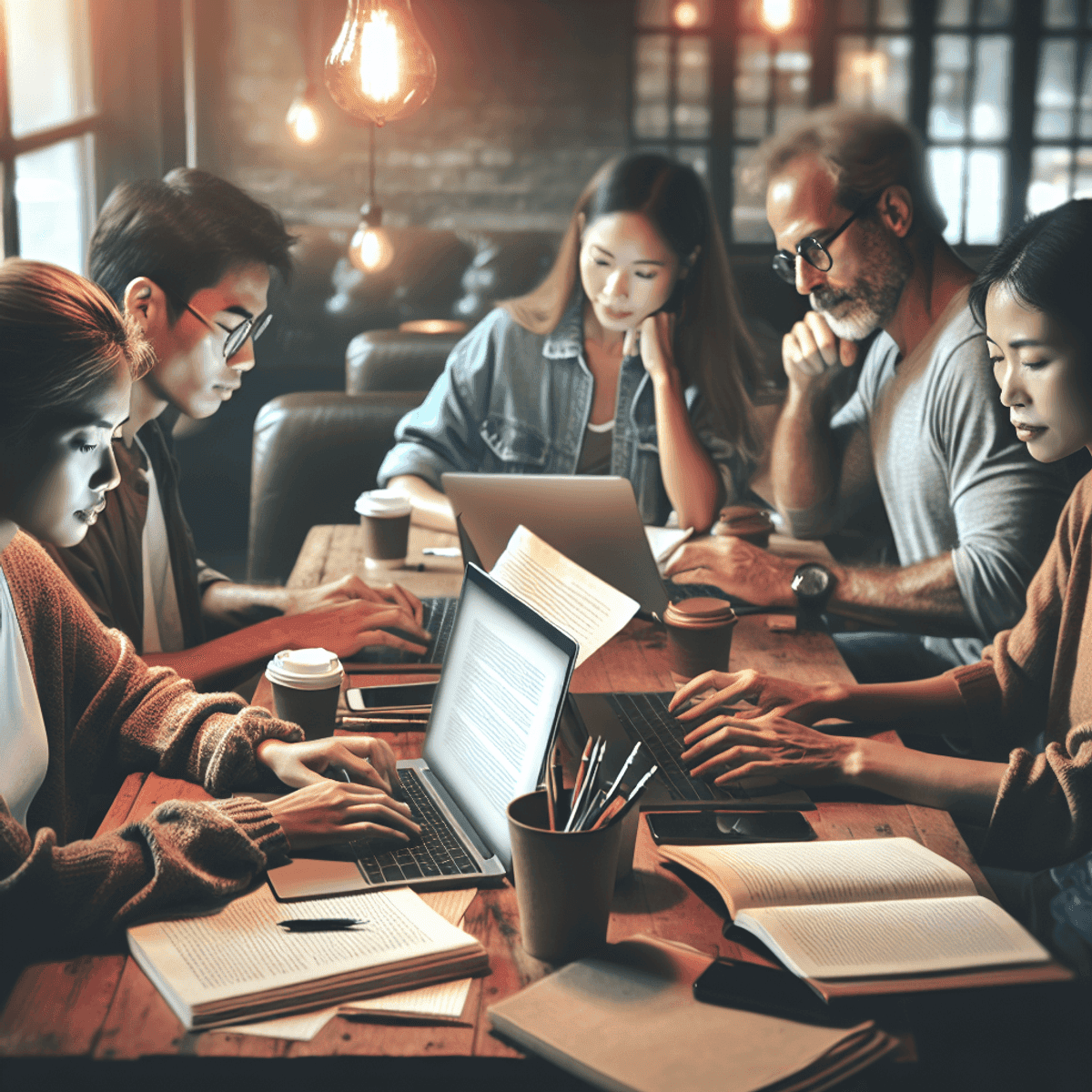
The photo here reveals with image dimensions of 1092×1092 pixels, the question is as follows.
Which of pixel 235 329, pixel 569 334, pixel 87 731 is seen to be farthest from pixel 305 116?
pixel 87 731

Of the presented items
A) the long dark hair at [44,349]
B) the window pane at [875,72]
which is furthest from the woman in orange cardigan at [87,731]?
the window pane at [875,72]

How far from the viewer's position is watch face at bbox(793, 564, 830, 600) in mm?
1829

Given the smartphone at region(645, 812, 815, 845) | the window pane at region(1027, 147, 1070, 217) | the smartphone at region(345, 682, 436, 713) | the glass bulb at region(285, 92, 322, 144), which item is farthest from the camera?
the window pane at region(1027, 147, 1070, 217)

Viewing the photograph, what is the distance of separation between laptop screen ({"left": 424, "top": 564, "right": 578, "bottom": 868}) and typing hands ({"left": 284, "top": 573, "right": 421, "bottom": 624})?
0.46m

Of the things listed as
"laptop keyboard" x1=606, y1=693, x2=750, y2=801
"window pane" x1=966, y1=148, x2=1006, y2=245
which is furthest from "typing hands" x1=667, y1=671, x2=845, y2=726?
"window pane" x1=966, y1=148, x2=1006, y2=245

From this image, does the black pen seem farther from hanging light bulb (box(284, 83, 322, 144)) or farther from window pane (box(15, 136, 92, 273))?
hanging light bulb (box(284, 83, 322, 144))

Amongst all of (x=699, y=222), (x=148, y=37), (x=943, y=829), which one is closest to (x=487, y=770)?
(x=943, y=829)

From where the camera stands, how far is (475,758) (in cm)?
115

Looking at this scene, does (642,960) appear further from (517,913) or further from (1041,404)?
(1041,404)

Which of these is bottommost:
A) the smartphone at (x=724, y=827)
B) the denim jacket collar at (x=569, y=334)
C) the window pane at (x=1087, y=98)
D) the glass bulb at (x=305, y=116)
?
the smartphone at (x=724, y=827)

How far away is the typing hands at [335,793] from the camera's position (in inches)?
42.5

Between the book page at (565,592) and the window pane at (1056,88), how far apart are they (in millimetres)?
6424

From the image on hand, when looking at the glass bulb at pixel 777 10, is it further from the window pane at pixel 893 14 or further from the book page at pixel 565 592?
the window pane at pixel 893 14

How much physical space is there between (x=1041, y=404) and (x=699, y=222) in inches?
45.0
